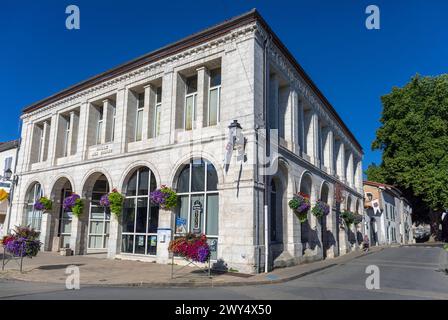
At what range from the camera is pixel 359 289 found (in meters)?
9.82

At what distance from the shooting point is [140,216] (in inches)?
656

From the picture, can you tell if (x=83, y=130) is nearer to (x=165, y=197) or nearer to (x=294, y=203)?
(x=165, y=197)

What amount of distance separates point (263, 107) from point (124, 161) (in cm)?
765

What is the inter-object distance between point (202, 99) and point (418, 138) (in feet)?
86.1

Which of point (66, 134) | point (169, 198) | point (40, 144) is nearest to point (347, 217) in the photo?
point (169, 198)

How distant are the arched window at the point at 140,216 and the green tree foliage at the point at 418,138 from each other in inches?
1045

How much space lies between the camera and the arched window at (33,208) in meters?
22.5

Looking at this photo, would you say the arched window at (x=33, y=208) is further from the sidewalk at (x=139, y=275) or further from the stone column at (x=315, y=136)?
the stone column at (x=315, y=136)

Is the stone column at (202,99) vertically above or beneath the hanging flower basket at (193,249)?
above

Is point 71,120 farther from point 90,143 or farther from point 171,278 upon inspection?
point 171,278

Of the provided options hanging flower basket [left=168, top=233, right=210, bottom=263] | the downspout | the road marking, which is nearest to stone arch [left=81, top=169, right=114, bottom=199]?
hanging flower basket [left=168, top=233, right=210, bottom=263]

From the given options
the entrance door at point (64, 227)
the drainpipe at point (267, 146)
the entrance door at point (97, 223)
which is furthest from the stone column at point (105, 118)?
the drainpipe at point (267, 146)
